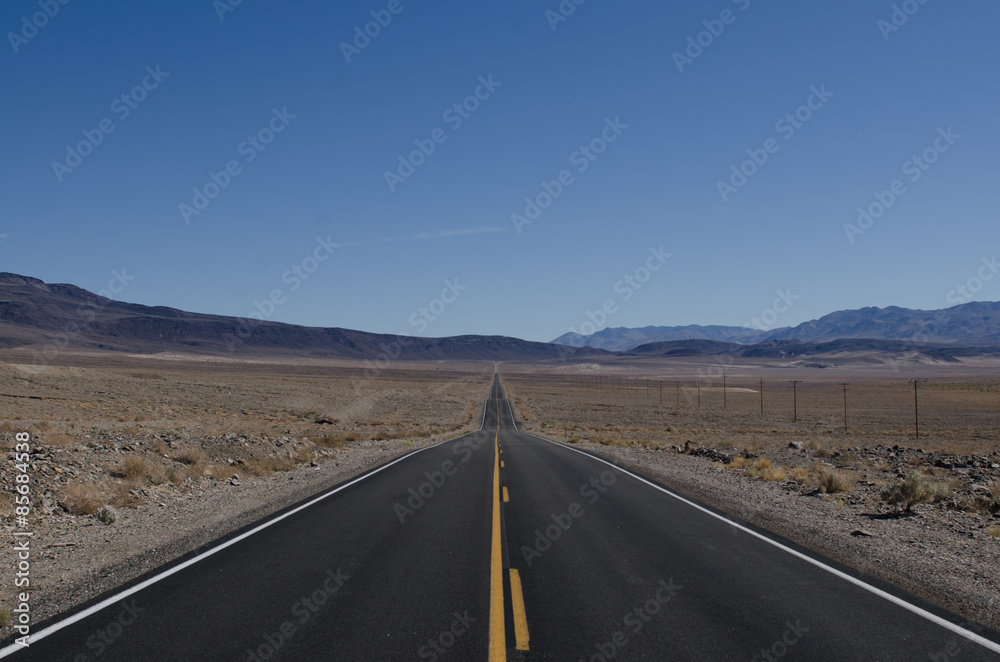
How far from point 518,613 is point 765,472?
48.5 ft

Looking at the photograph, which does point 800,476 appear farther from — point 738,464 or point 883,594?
point 883,594

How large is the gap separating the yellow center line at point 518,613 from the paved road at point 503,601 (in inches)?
0.9

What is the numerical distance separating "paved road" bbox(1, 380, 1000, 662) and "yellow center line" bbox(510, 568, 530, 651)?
22 millimetres

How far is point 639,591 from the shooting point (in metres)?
7.14

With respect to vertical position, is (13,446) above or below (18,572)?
above

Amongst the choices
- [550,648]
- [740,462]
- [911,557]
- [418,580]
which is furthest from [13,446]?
[740,462]

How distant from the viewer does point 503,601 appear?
21.8ft

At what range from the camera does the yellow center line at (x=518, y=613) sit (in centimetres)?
561

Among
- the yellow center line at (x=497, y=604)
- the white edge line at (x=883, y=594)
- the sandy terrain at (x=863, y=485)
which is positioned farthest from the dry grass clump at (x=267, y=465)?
the white edge line at (x=883, y=594)

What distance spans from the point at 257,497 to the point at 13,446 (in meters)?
5.25

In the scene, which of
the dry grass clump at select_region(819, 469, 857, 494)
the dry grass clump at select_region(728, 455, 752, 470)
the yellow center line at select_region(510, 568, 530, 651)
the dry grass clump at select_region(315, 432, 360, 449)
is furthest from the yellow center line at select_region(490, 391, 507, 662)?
the dry grass clump at select_region(315, 432, 360, 449)

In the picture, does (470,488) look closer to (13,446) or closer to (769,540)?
(769,540)

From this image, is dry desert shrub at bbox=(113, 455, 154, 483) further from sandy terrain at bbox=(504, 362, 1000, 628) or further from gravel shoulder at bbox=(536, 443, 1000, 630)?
sandy terrain at bbox=(504, 362, 1000, 628)

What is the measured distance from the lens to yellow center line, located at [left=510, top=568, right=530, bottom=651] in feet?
18.4
